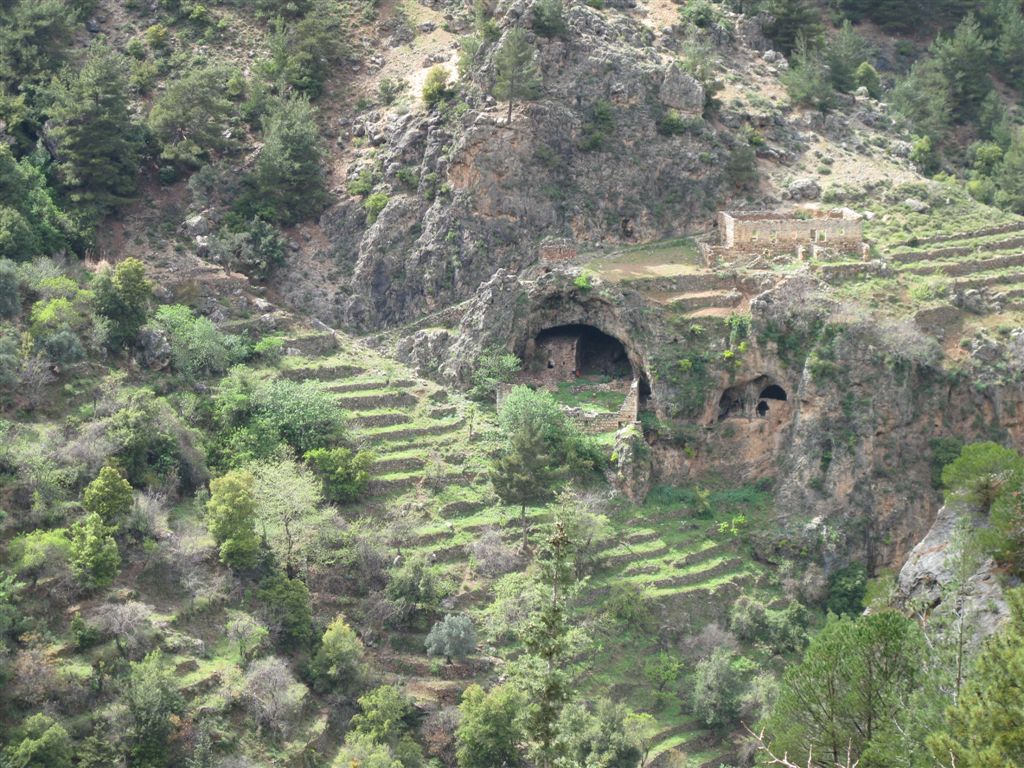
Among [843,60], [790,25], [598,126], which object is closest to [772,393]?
[598,126]

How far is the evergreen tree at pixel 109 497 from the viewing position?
175ft

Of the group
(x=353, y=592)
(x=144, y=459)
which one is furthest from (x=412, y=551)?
(x=144, y=459)

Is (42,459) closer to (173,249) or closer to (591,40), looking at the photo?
(173,249)

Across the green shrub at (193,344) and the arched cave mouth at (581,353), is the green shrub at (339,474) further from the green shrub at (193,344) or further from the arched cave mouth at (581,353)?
the arched cave mouth at (581,353)

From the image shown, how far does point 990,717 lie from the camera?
1194 inches

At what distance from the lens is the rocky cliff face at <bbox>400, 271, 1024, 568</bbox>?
64.4 m

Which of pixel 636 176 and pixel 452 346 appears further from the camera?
pixel 636 176

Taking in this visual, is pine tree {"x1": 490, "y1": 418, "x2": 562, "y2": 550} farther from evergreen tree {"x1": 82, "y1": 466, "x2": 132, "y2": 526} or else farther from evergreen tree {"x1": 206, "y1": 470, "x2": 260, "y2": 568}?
evergreen tree {"x1": 82, "y1": 466, "x2": 132, "y2": 526}

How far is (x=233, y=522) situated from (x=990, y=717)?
32.1 m

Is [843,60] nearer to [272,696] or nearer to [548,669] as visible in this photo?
[272,696]

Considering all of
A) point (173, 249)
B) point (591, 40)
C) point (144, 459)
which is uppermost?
point (591, 40)

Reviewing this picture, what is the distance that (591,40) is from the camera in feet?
243

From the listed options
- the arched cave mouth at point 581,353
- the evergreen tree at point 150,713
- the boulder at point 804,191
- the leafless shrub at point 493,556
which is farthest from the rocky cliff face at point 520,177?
the evergreen tree at point 150,713

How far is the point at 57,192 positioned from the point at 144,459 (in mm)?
18277
